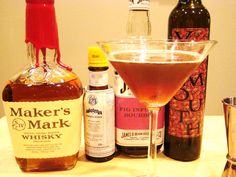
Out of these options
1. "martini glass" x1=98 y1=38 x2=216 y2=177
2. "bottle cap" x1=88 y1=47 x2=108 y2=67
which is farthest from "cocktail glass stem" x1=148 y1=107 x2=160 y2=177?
"bottle cap" x1=88 y1=47 x2=108 y2=67

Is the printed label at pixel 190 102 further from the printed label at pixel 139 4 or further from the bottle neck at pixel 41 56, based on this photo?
the bottle neck at pixel 41 56

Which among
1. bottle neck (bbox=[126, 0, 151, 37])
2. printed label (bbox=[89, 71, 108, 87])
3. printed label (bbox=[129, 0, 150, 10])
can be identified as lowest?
printed label (bbox=[89, 71, 108, 87])

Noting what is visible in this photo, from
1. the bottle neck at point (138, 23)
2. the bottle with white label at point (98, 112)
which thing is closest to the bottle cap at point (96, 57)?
the bottle with white label at point (98, 112)

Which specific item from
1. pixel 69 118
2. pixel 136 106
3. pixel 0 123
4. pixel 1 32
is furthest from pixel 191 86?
pixel 1 32

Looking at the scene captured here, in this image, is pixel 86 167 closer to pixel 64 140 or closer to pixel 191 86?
pixel 64 140

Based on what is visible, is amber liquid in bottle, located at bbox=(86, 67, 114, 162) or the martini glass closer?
the martini glass

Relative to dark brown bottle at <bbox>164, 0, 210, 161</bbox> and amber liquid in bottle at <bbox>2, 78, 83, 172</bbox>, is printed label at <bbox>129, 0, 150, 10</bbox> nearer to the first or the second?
dark brown bottle at <bbox>164, 0, 210, 161</bbox>

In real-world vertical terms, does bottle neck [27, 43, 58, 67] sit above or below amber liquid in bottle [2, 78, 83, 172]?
above
